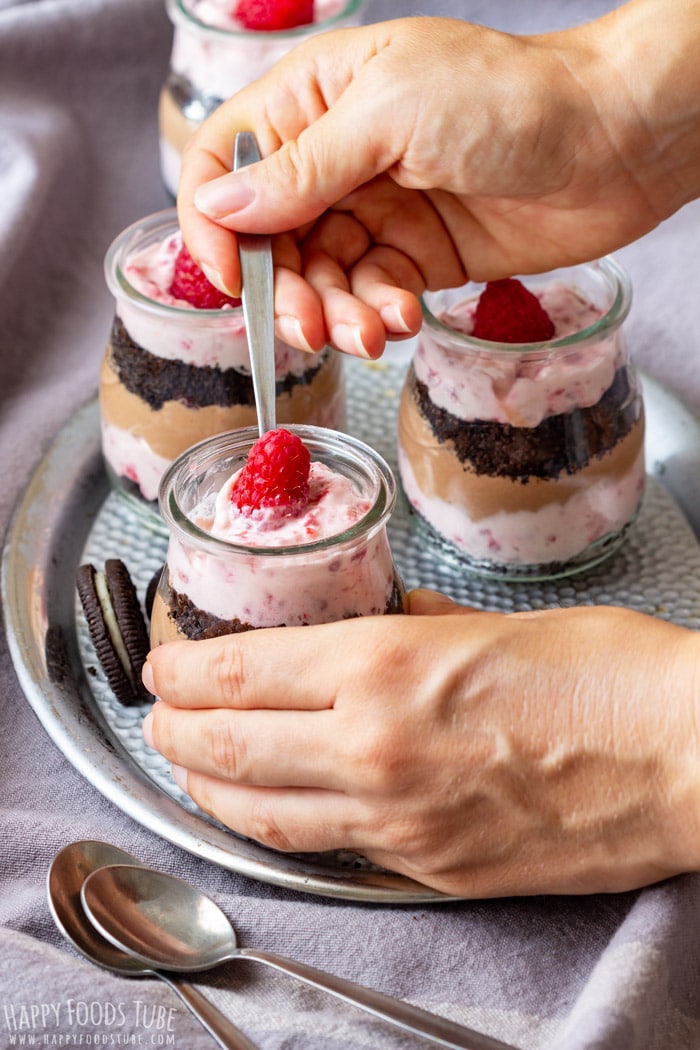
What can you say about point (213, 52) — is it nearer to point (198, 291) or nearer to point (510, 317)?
point (198, 291)

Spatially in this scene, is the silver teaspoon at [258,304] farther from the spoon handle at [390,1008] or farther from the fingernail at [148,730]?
the spoon handle at [390,1008]

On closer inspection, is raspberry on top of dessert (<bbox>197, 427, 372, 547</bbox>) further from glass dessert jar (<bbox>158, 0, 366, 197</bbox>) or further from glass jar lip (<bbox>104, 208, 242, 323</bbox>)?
glass dessert jar (<bbox>158, 0, 366, 197</bbox>)

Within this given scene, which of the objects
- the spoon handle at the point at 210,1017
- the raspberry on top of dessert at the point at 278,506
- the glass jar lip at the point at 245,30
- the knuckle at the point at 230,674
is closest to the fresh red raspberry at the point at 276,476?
the raspberry on top of dessert at the point at 278,506

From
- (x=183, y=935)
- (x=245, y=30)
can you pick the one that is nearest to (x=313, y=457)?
(x=183, y=935)

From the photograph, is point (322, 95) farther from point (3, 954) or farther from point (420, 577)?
point (3, 954)

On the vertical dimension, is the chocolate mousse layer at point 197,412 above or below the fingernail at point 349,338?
below

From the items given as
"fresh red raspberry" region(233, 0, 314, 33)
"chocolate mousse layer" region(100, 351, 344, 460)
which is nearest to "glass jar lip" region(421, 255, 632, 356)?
"chocolate mousse layer" region(100, 351, 344, 460)

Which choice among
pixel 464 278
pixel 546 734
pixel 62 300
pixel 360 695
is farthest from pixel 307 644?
pixel 62 300
